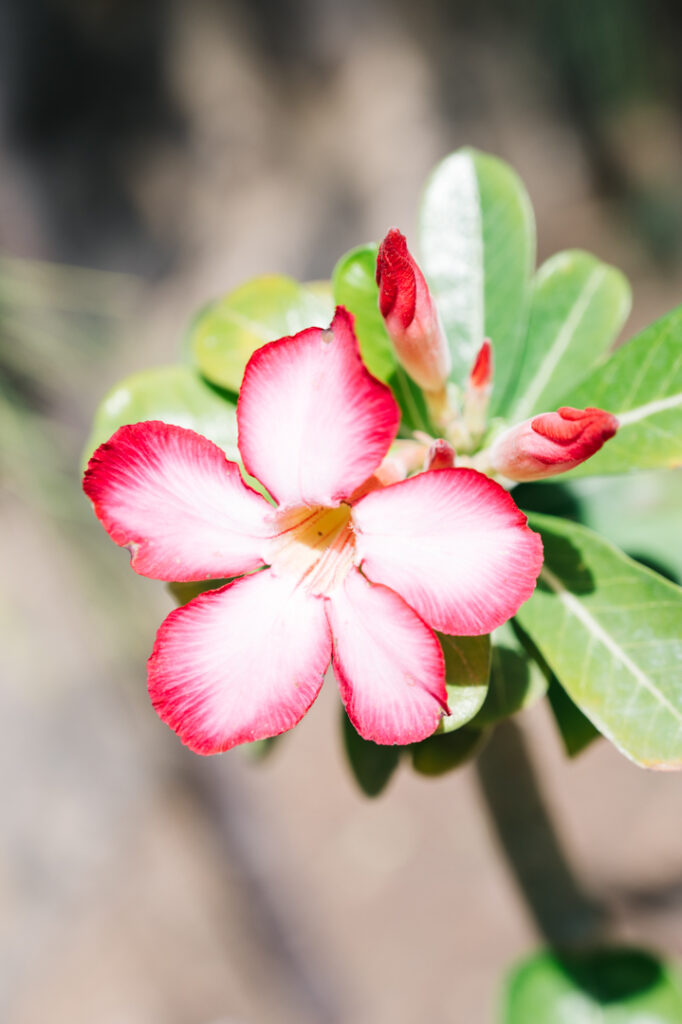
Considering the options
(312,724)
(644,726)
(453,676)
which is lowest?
(312,724)

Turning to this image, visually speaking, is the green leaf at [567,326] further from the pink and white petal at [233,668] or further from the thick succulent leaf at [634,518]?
the pink and white petal at [233,668]

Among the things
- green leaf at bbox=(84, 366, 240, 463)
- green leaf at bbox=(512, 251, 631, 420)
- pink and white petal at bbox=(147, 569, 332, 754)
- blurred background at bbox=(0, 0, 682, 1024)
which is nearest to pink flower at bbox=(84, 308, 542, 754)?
pink and white petal at bbox=(147, 569, 332, 754)

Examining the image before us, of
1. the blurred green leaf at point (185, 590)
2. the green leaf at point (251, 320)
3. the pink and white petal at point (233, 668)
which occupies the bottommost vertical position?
the pink and white petal at point (233, 668)

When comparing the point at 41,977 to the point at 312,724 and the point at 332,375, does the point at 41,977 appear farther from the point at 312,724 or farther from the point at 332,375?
the point at 332,375

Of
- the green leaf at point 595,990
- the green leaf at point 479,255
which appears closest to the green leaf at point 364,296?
the green leaf at point 479,255

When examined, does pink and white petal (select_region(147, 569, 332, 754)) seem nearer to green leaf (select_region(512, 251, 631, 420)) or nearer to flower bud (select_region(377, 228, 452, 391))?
flower bud (select_region(377, 228, 452, 391))

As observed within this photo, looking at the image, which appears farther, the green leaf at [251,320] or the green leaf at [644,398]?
the green leaf at [251,320]

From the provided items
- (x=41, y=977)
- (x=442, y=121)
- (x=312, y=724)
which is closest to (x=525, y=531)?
(x=312, y=724)
